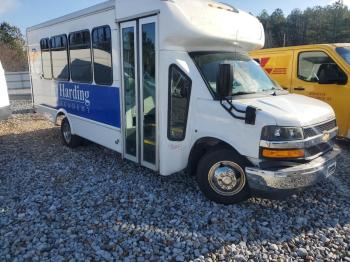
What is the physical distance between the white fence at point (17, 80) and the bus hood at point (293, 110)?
20.3 m

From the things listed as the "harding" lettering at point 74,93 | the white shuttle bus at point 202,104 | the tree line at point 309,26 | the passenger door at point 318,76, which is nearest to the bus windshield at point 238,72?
the white shuttle bus at point 202,104

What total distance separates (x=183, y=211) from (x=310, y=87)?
482 centimetres

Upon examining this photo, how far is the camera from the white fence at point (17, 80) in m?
21.1

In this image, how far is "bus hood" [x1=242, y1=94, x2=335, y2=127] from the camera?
12.5 feet

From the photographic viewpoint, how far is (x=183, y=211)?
434 centimetres

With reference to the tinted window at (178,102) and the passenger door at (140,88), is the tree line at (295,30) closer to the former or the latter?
the passenger door at (140,88)

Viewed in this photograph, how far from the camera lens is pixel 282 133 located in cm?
381

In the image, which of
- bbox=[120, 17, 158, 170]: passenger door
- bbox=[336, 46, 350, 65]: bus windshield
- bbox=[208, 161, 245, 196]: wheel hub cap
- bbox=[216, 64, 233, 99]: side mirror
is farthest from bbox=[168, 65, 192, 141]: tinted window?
bbox=[336, 46, 350, 65]: bus windshield

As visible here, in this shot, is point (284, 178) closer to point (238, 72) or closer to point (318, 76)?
point (238, 72)

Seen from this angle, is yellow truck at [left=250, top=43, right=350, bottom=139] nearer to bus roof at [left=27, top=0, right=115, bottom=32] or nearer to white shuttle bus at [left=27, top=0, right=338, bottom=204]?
white shuttle bus at [left=27, top=0, right=338, bottom=204]

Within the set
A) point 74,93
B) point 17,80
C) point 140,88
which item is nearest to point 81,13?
point 74,93

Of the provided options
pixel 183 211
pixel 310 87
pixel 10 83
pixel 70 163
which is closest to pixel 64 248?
pixel 183 211

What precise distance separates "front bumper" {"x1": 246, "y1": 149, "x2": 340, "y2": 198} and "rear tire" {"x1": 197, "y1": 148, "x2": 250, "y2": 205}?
242mm

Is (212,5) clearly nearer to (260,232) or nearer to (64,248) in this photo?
(260,232)
